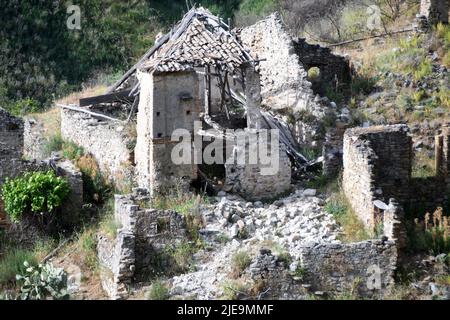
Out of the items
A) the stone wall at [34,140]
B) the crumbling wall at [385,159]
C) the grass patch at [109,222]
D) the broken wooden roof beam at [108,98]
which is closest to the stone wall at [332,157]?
the crumbling wall at [385,159]

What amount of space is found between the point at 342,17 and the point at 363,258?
15094mm

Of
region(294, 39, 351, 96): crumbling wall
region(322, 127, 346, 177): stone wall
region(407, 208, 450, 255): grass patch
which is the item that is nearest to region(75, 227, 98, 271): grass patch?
region(322, 127, 346, 177): stone wall

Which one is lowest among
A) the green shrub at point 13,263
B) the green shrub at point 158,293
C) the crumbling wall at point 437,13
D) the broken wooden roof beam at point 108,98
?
the green shrub at point 158,293

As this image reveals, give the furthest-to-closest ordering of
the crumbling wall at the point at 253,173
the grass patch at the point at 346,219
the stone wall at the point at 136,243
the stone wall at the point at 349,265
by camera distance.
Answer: the crumbling wall at the point at 253,173, the grass patch at the point at 346,219, the stone wall at the point at 136,243, the stone wall at the point at 349,265

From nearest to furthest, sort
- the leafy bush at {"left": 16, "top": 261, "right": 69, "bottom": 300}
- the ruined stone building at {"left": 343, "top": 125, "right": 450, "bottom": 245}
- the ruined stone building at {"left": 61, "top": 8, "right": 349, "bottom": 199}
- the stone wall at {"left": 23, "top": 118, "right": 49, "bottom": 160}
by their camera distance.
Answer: the leafy bush at {"left": 16, "top": 261, "right": 69, "bottom": 300} → the ruined stone building at {"left": 343, "top": 125, "right": 450, "bottom": 245} → the ruined stone building at {"left": 61, "top": 8, "right": 349, "bottom": 199} → the stone wall at {"left": 23, "top": 118, "right": 49, "bottom": 160}

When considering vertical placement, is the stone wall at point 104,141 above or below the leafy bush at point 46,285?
above

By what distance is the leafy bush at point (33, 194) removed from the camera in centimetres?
2609

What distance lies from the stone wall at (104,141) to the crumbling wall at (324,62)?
200 inches

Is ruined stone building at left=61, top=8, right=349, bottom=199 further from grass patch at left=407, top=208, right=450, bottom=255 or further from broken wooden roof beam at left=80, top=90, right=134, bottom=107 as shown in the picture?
grass patch at left=407, top=208, right=450, bottom=255

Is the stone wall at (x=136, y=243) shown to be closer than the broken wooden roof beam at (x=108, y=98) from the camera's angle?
Yes

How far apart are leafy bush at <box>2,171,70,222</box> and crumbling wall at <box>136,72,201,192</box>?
1.76 meters

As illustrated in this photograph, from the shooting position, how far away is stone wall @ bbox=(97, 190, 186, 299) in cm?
2359

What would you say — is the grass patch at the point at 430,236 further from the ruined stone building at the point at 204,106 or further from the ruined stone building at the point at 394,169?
the ruined stone building at the point at 204,106

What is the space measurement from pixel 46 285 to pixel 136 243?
1.82m
